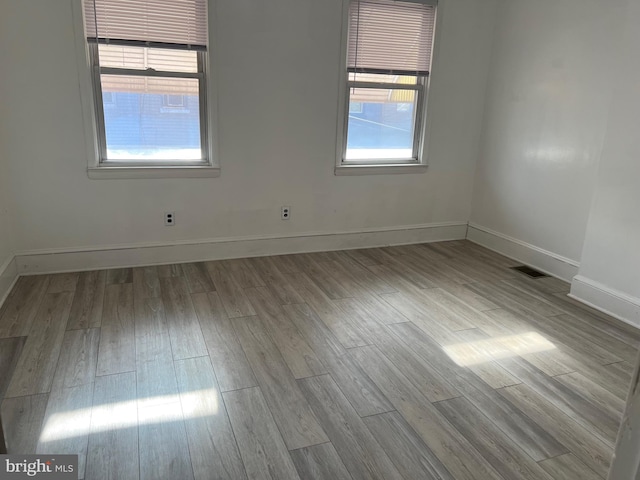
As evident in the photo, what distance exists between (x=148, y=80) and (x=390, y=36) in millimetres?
2116

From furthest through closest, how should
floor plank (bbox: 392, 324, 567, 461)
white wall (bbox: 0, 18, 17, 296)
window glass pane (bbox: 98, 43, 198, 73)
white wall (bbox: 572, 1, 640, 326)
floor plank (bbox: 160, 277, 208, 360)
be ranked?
1. window glass pane (bbox: 98, 43, 198, 73)
2. white wall (bbox: 0, 18, 17, 296)
3. white wall (bbox: 572, 1, 640, 326)
4. floor plank (bbox: 160, 277, 208, 360)
5. floor plank (bbox: 392, 324, 567, 461)

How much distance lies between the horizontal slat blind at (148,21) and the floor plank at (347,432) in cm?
273

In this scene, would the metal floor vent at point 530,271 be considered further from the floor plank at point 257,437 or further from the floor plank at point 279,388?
the floor plank at point 257,437

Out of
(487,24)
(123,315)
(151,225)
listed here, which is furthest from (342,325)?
(487,24)

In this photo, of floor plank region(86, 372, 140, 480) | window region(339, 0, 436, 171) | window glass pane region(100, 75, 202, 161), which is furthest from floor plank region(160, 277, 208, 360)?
window region(339, 0, 436, 171)

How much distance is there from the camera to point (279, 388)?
2357 millimetres

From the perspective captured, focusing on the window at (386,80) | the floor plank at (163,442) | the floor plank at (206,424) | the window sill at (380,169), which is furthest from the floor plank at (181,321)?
the window at (386,80)

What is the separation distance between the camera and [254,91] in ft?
12.8

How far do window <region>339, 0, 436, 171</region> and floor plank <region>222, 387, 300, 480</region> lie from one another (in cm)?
264

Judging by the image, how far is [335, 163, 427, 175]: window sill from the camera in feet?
14.3

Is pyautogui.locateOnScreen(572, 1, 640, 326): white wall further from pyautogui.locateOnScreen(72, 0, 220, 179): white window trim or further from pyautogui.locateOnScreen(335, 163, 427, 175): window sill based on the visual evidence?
pyautogui.locateOnScreen(72, 0, 220, 179): white window trim

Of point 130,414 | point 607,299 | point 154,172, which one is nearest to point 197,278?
point 154,172

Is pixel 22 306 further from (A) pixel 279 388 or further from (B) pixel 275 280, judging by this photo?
(A) pixel 279 388

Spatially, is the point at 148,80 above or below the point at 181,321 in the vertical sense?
above
